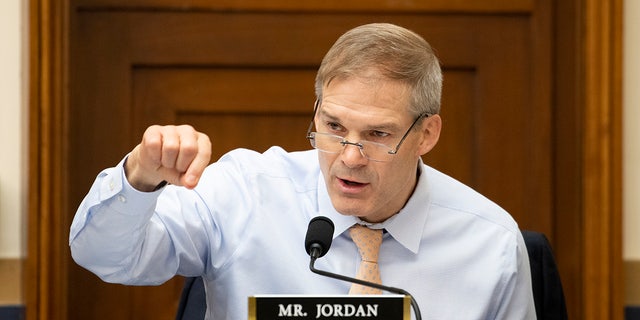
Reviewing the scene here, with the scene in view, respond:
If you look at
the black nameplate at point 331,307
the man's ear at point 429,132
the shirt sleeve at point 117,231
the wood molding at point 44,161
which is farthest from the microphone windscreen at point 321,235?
the wood molding at point 44,161

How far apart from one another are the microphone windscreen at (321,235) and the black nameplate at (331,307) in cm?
12

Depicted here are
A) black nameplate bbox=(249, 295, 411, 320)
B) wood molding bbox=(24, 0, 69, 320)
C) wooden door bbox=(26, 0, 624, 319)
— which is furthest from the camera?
wooden door bbox=(26, 0, 624, 319)

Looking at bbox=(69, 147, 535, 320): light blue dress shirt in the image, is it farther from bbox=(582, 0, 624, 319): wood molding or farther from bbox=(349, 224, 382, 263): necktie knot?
bbox=(582, 0, 624, 319): wood molding

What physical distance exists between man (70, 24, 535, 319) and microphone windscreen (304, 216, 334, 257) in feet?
0.90

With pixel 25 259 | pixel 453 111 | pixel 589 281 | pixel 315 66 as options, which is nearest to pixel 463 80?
pixel 453 111

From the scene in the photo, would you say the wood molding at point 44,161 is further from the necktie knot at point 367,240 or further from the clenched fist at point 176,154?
the clenched fist at point 176,154

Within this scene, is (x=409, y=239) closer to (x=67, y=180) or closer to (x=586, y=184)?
(x=586, y=184)

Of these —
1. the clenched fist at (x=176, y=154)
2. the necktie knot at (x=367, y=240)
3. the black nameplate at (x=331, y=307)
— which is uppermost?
the clenched fist at (x=176, y=154)

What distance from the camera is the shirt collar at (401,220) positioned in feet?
6.75

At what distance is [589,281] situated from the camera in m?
2.92

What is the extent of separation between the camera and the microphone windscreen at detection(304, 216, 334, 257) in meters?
1.65

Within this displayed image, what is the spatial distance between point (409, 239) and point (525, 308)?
0.26 meters

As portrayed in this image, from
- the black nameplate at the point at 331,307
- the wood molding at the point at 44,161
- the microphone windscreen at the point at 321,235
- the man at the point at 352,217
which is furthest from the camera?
the wood molding at the point at 44,161

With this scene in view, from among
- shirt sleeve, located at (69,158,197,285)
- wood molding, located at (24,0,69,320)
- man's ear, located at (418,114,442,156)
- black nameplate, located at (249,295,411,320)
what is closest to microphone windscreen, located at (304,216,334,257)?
black nameplate, located at (249,295,411,320)
